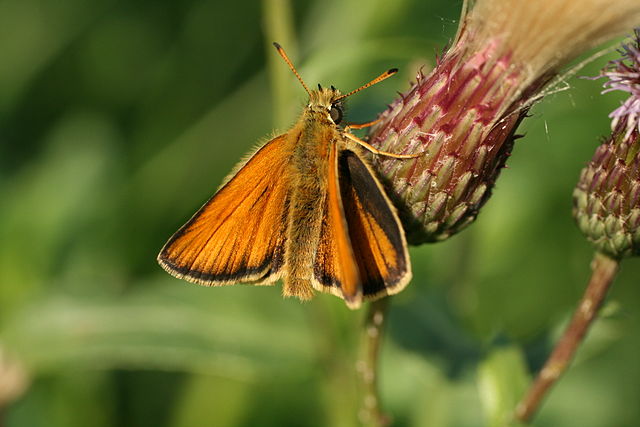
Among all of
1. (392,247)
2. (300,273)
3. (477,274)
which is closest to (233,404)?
(477,274)

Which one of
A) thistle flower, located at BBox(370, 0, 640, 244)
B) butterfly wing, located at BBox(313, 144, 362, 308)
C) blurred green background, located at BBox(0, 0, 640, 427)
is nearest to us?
butterfly wing, located at BBox(313, 144, 362, 308)

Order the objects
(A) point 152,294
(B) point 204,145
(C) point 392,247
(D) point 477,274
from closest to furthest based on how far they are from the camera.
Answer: (C) point 392,247, (A) point 152,294, (D) point 477,274, (B) point 204,145

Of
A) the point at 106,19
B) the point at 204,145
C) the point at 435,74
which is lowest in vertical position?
the point at 435,74

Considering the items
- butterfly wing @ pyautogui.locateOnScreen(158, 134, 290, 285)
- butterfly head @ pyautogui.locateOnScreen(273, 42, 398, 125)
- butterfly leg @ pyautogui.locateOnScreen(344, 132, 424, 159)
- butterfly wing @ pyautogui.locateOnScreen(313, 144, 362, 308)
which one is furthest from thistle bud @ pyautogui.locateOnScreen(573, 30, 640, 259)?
butterfly wing @ pyautogui.locateOnScreen(158, 134, 290, 285)

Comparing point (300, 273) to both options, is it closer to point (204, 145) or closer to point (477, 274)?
point (477, 274)

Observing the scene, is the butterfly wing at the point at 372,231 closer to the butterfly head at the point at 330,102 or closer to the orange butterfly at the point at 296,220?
the orange butterfly at the point at 296,220

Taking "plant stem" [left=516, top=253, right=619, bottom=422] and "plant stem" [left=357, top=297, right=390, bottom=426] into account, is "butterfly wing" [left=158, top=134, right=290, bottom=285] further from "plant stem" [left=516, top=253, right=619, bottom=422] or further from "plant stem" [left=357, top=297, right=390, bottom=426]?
"plant stem" [left=516, top=253, right=619, bottom=422]
